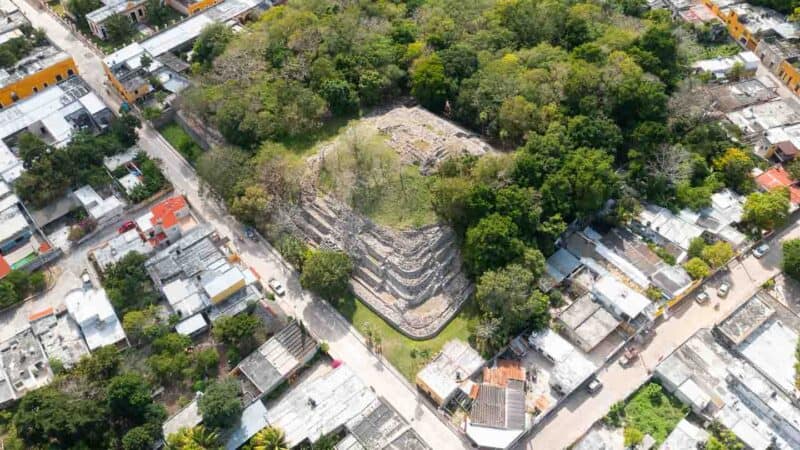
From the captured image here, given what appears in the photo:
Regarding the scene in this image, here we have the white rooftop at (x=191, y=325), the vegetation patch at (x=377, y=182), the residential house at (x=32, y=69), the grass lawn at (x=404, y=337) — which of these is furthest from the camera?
the residential house at (x=32, y=69)

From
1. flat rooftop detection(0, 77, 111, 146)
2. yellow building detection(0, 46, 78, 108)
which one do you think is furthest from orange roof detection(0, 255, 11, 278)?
yellow building detection(0, 46, 78, 108)

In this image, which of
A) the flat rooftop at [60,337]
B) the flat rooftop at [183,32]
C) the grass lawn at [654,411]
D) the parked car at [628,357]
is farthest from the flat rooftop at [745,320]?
the flat rooftop at [183,32]

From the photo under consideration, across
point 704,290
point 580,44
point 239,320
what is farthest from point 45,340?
point 580,44

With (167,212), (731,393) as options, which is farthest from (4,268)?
(731,393)

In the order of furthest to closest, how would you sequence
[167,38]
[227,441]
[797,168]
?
[167,38], [797,168], [227,441]

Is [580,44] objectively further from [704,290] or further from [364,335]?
[364,335]

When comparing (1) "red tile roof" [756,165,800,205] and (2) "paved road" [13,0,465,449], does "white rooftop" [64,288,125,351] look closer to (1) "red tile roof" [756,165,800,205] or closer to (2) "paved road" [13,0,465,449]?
(2) "paved road" [13,0,465,449]

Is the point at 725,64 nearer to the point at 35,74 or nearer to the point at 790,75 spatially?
the point at 790,75

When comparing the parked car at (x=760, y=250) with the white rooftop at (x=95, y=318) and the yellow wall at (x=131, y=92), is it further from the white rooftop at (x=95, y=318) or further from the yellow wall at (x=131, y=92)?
the yellow wall at (x=131, y=92)
